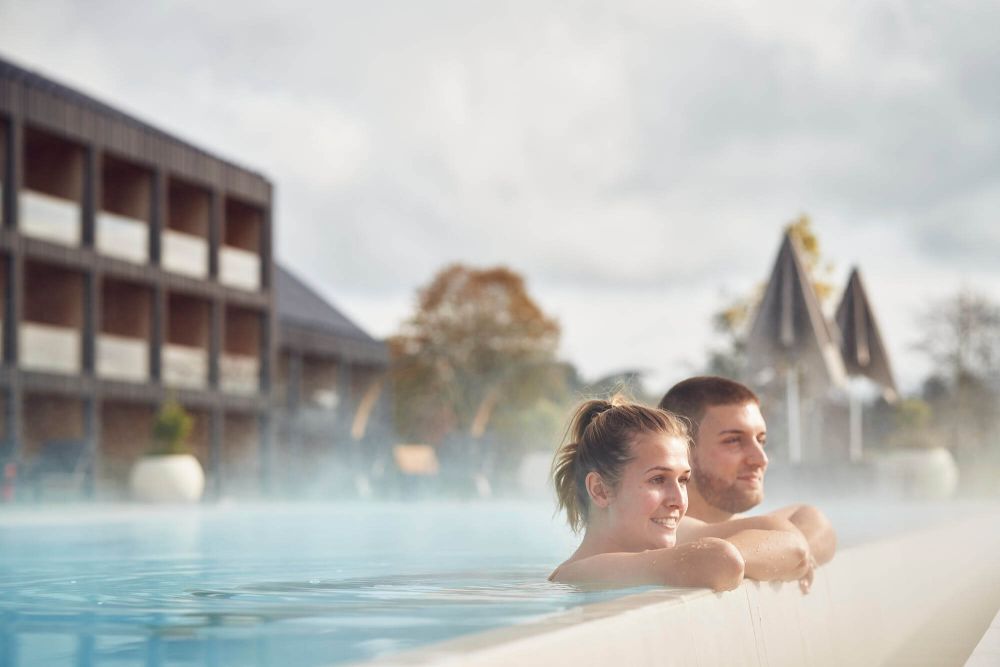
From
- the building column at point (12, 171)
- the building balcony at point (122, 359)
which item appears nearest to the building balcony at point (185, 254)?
the building balcony at point (122, 359)

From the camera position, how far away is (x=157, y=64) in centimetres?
4731

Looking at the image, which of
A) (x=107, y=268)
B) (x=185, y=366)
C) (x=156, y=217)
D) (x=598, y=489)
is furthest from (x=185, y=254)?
(x=598, y=489)

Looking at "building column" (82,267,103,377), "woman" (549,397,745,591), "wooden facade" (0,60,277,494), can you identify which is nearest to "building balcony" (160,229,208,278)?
"wooden facade" (0,60,277,494)

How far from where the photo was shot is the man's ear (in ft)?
11.7

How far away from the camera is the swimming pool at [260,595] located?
3.11m

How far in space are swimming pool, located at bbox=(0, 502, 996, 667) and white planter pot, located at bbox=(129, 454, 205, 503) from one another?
10.6 m

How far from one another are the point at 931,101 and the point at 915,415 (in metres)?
27.0

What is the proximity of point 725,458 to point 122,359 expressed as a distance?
23.8m

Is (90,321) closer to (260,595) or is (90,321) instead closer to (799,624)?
(260,595)

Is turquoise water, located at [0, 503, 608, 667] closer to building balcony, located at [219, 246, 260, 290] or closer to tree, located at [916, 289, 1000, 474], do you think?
building balcony, located at [219, 246, 260, 290]

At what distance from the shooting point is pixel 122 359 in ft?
86.6

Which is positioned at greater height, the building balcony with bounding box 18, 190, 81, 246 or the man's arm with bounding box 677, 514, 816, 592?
the building balcony with bounding box 18, 190, 81, 246

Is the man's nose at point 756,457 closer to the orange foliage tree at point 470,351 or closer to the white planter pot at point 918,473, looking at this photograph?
the white planter pot at point 918,473

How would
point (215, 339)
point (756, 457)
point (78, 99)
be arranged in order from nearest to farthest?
point (756, 457)
point (78, 99)
point (215, 339)
